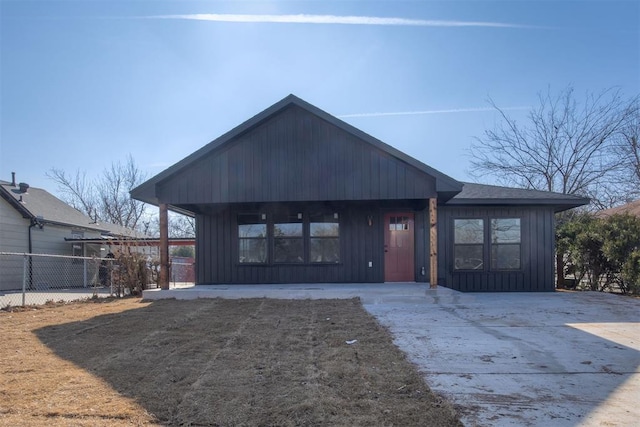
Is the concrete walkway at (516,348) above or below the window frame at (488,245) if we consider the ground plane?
below

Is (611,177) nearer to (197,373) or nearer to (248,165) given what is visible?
(248,165)

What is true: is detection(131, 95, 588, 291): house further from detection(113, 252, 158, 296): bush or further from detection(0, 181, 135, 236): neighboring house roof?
detection(0, 181, 135, 236): neighboring house roof

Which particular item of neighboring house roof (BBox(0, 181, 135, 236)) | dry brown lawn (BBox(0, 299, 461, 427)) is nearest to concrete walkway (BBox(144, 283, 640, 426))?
dry brown lawn (BBox(0, 299, 461, 427))

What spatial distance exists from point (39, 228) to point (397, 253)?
46.4 feet

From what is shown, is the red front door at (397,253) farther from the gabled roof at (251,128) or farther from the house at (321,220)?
the gabled roof at (251,128)

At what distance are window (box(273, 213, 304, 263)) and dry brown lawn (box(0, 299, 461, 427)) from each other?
4.16m

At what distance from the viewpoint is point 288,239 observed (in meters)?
11.1

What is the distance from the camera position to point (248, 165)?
9.53 m

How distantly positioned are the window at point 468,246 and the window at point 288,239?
4.10 metres

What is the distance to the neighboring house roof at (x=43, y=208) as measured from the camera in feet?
50.3

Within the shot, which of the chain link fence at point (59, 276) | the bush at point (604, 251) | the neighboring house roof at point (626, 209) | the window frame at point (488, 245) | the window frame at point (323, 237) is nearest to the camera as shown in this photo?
the bush at point (604, 251)

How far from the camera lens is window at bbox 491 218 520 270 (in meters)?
10.8

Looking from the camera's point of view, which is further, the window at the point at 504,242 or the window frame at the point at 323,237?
the window frame at the point at 323,237

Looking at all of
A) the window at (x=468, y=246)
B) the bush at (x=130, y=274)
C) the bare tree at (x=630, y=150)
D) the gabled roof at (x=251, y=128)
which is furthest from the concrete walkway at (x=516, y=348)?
the bare tree at (x=630, y=150)
